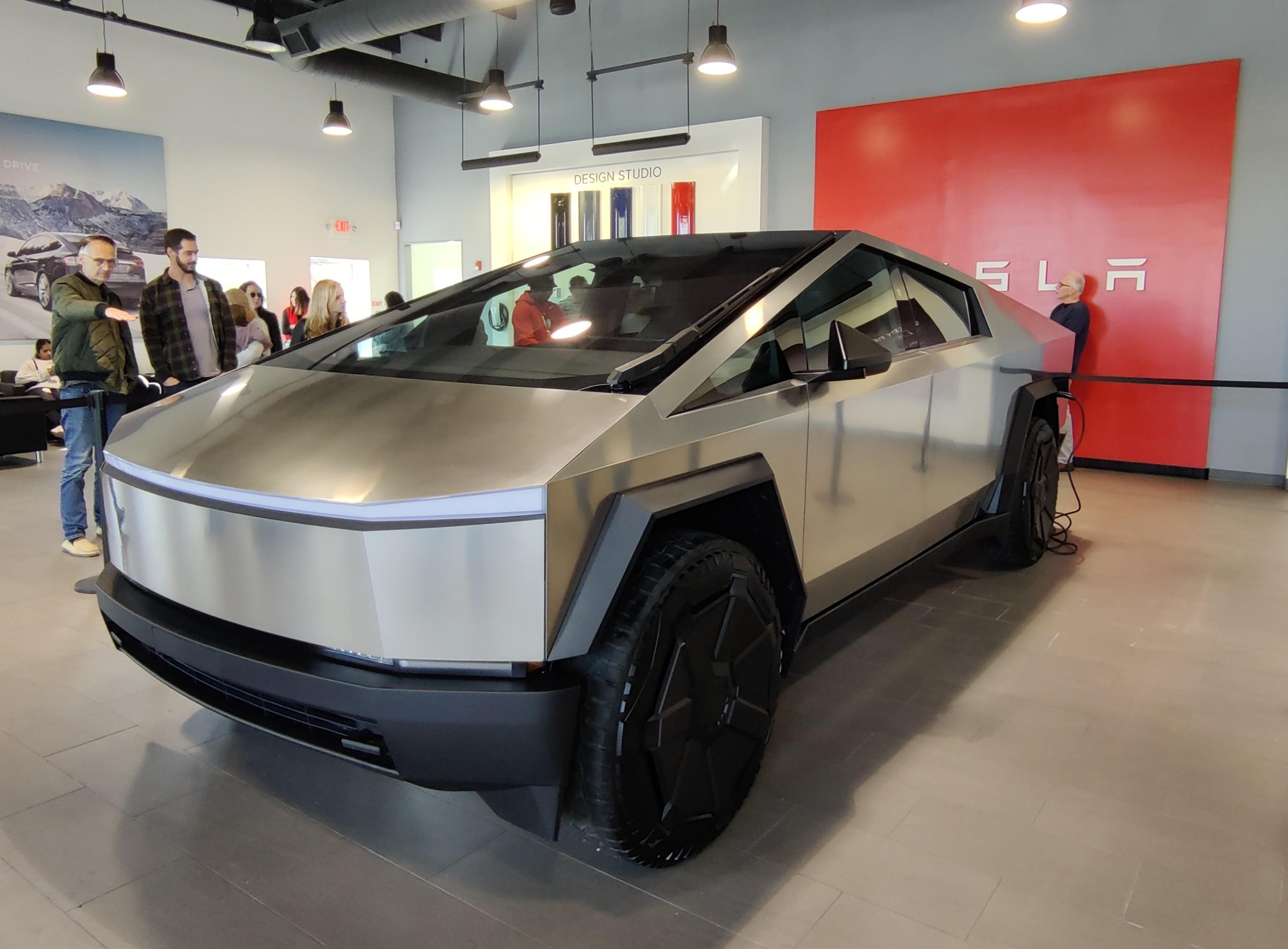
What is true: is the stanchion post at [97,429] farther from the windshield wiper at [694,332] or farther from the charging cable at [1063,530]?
the charging cable at [1063,530]

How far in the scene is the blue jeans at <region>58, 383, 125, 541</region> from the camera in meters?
4.08

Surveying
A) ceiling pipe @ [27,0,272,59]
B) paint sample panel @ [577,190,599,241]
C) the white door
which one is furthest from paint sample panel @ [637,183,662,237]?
ceiling pipe @ [27,0,272,59]

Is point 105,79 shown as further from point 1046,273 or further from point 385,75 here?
point 1046,273

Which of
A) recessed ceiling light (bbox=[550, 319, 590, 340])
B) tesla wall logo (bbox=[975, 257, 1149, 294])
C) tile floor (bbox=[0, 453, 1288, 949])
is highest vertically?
tesla wall logo (bbox=[975, 257, 1149, 294])

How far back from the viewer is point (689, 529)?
6.02ft

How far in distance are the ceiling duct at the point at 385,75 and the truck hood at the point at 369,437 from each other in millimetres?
8277

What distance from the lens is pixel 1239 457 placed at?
6535mm

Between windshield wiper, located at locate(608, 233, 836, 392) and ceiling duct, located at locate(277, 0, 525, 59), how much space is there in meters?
5.40

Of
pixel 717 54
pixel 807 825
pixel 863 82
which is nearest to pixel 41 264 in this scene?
pixel 717 54

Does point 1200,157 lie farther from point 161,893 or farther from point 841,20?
point 161,893

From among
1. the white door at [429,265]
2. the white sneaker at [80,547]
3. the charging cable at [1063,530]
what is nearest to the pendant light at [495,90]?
the white door at [429,265]

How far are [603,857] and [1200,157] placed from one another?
6.77m

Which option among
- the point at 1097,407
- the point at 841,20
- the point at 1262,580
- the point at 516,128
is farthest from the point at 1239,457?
the point at 516,128

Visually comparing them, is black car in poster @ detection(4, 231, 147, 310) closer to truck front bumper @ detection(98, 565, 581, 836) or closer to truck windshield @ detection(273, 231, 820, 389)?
truck windshield @ detection(273, 231, 820, 389)
